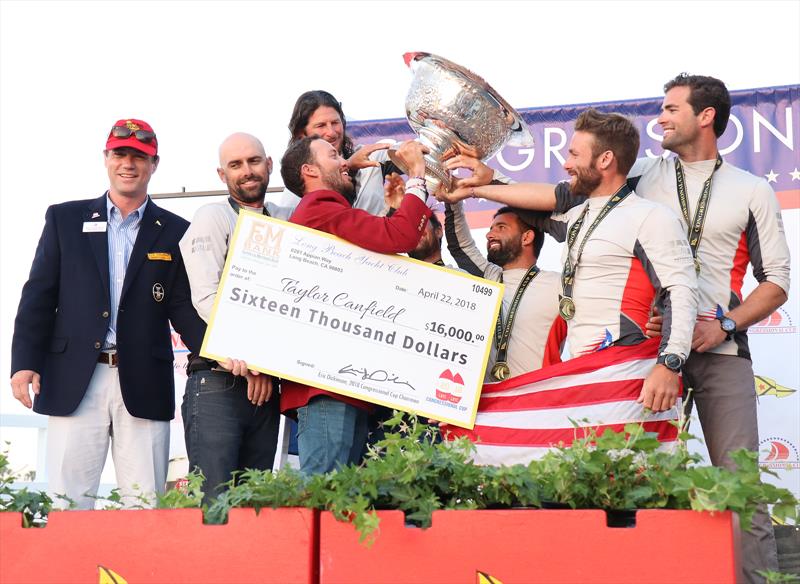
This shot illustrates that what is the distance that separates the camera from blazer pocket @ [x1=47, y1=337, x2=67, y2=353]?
4258 mm

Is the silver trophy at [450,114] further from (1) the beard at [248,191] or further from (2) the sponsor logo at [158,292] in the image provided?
(2) the sponsor logo at [158,292]

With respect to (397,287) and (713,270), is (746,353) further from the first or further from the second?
(397,287)

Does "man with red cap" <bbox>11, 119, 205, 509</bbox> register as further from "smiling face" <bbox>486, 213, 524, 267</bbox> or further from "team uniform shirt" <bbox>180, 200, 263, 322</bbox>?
"smiling face" <bbox>486, 213, 524, 267</bbox>

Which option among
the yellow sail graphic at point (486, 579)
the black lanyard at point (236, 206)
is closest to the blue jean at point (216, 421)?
the black lanyard at point (236, 206)

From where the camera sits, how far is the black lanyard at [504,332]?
4.06 m

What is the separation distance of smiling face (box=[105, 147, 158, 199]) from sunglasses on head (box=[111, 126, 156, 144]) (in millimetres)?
59

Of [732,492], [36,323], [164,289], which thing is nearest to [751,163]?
[164,289]

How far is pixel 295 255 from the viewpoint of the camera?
3.65 metres

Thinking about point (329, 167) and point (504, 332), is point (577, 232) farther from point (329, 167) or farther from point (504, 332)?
point (329, 167)

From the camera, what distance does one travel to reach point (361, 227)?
11.9 feet

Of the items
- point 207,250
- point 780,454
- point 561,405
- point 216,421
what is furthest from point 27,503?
point 780,454

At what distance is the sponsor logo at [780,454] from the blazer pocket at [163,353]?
328 cm

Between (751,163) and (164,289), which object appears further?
(751,163)

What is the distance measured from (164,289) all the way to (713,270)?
2328 millimetres
